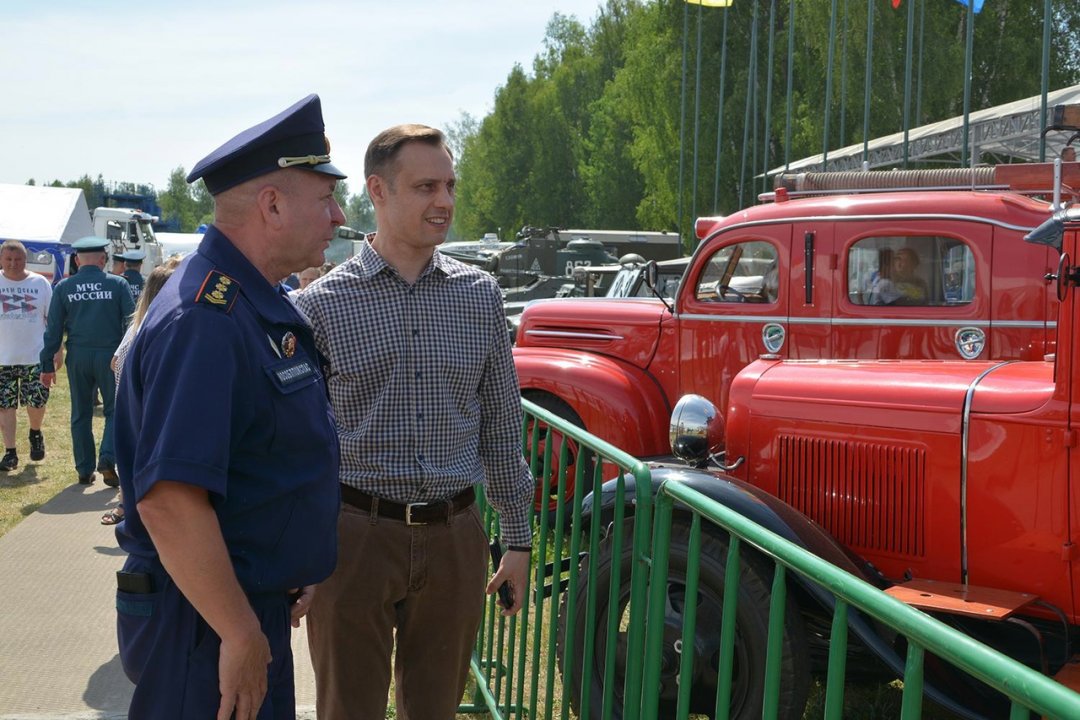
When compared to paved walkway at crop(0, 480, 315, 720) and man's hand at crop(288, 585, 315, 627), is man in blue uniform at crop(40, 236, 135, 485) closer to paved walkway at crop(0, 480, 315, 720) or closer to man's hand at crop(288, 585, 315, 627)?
paved walkway at crop(0, 480, 315, 720)

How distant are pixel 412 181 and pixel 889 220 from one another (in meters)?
4.03

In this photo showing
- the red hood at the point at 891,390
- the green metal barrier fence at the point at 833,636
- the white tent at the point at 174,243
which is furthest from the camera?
the white tent at the point at 174,243

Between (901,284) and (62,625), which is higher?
(901,284)

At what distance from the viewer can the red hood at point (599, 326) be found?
765 cm

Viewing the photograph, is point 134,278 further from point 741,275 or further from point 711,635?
point 711,635

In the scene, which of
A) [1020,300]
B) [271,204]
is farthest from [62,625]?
[1020,300]

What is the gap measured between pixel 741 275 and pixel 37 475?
5.92m

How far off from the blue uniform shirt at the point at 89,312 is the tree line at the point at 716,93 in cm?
698

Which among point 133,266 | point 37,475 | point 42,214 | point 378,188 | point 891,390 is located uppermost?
point 42,214

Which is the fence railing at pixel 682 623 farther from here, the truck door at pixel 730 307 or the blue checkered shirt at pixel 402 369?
the truck door at pixel 730 307

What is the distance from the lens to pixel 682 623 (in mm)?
3402

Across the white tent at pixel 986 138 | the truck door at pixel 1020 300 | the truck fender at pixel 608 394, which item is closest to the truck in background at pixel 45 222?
the white tent at pixel 986 138

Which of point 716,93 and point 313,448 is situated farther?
point 716,93

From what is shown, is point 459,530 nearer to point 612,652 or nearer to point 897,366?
point 612,652
